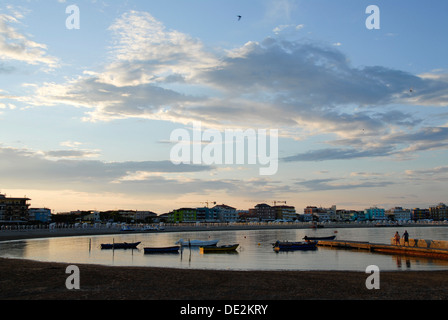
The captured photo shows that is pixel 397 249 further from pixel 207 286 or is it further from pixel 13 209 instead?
pixel 13 209

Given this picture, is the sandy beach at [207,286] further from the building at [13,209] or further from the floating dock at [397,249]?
the building at [13,209]

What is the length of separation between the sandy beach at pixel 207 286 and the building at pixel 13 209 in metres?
151

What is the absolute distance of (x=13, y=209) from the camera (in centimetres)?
16500

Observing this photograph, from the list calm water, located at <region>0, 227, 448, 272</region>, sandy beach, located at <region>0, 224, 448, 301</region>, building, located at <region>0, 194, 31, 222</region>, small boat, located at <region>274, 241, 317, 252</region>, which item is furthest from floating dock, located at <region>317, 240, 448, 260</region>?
building, located at <region>0, 194, 31, 222</region>

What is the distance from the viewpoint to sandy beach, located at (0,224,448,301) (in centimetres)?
2044

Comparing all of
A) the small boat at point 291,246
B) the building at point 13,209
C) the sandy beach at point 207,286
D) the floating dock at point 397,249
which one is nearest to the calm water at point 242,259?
the small boat at point 291,246

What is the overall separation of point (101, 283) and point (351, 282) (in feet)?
55.3

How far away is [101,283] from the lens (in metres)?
25.0

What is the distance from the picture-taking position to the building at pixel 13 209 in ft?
527

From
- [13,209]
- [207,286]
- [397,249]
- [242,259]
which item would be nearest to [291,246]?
[397,249]

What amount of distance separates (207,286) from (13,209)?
168093mm

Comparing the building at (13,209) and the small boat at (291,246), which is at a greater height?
the building at (13,209)
